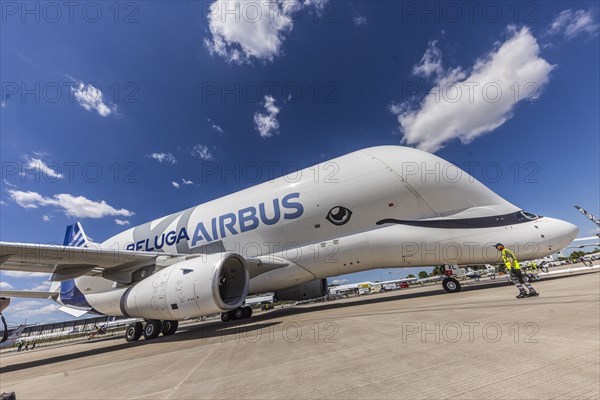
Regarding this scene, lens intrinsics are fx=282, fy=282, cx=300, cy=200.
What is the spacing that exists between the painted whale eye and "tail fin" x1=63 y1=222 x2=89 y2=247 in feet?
53.6

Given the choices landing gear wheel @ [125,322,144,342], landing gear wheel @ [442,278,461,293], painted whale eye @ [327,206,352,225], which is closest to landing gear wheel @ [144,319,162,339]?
landing gear wheel @ [125,322,144,342]

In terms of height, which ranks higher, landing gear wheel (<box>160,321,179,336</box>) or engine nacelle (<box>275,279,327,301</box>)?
engine nacelle (<box>275,279,327,301</box>)

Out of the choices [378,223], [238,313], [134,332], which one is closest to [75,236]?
[134,332]

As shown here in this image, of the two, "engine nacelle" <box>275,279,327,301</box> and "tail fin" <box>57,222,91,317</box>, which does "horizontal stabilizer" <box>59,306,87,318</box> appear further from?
"engine nacelle" <box>275,279,327,301</box>

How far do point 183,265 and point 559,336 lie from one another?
27.3ft

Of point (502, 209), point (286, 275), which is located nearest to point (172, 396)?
point (286, 275)

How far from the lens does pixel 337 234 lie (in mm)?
11891

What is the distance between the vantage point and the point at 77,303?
13039mm

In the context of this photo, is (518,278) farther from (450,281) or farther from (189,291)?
(189,291)

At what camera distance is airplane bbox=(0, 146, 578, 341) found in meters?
9.63

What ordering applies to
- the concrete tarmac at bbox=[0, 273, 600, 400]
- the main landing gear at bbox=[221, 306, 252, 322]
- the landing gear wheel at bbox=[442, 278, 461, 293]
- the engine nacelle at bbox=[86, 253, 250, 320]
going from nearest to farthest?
the concrete tarmac at bbox=[0, 273, 600, 400]
the engine nacelle at bbox=[86, 253, 250, 320]
the landing gear wheel at bbox=[442, 278, 461, 293]
the main landing gear at bbox=[221, 306, 252, 322]

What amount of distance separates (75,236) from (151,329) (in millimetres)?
14893

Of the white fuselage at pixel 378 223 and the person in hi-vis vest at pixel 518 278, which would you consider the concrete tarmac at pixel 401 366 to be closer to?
the person in hi-vis vest at pixel 518 278

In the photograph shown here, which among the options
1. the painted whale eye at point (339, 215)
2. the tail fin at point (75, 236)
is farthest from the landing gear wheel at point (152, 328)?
the tail fin at point (75, 236)
